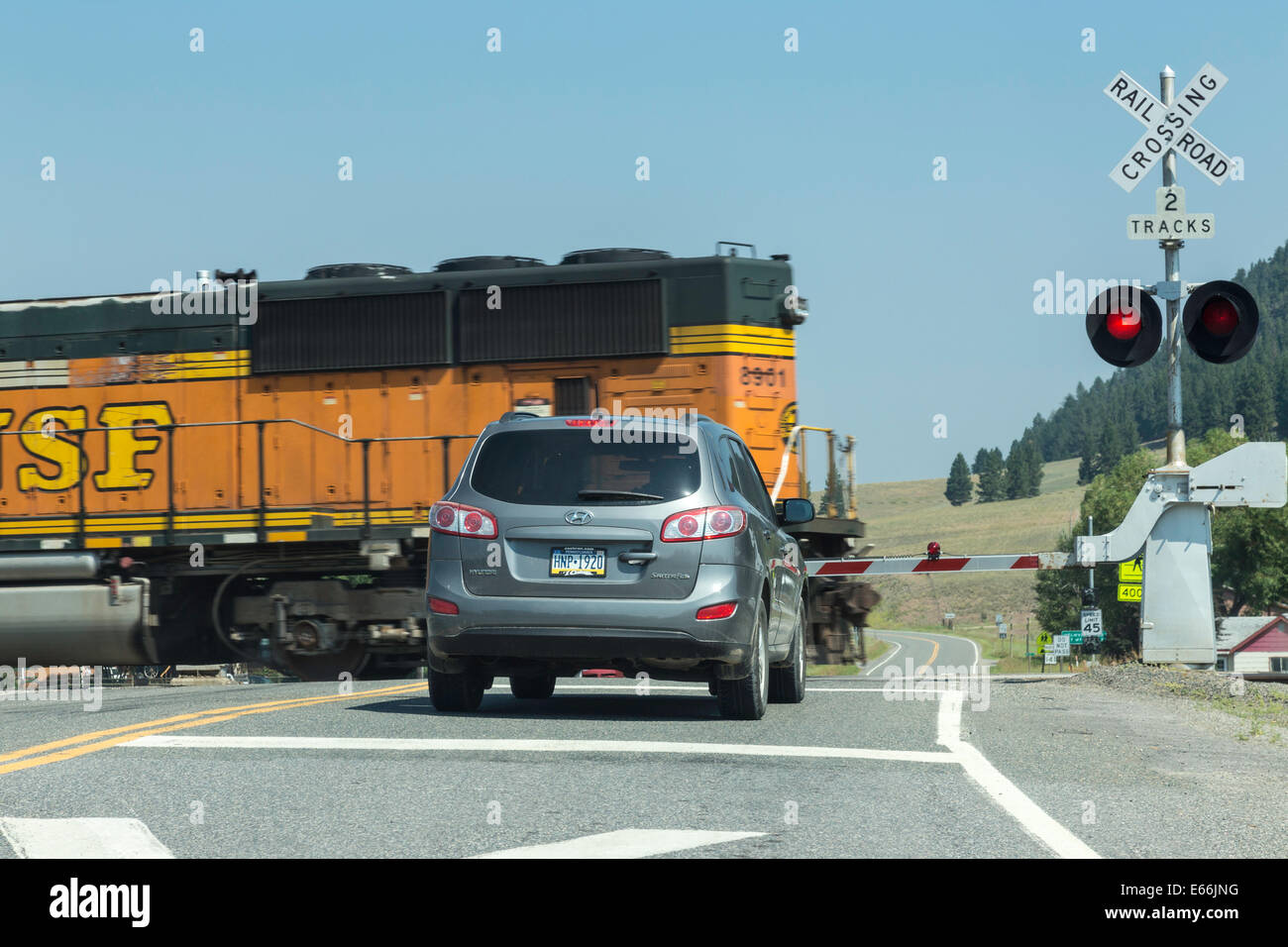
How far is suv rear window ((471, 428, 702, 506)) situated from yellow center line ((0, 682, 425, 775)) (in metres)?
2.47

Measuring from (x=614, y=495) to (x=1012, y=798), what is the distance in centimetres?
328

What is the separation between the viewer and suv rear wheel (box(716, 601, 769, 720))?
9.03 metres

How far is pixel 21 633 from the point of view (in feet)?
49.3

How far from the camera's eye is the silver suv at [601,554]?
8523 millimetres

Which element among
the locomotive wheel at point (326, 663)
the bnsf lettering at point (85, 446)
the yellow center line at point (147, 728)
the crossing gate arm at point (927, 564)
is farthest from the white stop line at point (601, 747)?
the bnsf lettering at point (85, 446)

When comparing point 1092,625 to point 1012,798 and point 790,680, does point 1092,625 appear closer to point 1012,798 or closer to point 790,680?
point 790,680

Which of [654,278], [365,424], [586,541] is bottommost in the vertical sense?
[586,541]

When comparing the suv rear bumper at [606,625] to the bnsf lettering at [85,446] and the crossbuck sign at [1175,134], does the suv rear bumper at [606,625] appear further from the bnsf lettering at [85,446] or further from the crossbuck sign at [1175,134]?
the bnsf lettering at [85,446]

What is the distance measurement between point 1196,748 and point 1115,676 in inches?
184

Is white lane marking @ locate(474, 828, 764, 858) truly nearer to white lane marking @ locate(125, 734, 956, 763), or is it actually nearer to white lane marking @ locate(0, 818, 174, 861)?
white lane marking @ locate(0, 818, 174, 861)

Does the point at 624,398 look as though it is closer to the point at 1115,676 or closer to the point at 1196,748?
the point at 1115,676
